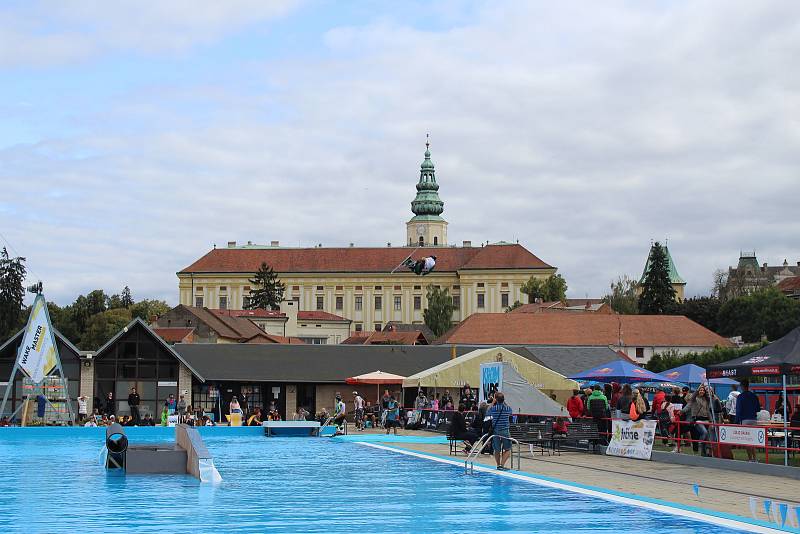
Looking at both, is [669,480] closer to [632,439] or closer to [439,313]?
[632,439]

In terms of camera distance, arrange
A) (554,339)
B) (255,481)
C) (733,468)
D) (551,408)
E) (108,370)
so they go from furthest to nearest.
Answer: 1. (554,339)
2. (108,370)
3. (551,408)
4. (733,468)
5. (255,481)

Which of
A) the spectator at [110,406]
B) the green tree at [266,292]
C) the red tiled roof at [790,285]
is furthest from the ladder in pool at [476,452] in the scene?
the red tiled roof at [790,285]

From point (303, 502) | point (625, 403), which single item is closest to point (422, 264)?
point (625, 403)

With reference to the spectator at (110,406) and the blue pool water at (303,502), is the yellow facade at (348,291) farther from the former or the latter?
the blue pool water at (303,502)

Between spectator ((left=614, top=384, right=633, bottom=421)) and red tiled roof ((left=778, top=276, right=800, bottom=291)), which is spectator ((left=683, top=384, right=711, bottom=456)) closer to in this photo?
spectator ((left=614, top=384, right=633, bottom=421))

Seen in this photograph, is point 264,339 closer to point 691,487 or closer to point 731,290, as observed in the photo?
point 731,290

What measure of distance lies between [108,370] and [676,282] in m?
149

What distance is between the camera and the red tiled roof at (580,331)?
9238 centimetres

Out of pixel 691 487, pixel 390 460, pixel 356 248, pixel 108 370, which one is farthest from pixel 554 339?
pixel 356 248

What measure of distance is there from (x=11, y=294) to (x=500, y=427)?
96.1 metres

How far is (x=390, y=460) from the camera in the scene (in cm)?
2295

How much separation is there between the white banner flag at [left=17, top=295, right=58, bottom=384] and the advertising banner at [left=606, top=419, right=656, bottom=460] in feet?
68.0

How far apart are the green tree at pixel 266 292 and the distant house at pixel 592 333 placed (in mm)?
61638

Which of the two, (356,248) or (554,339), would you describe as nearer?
(554,339)
